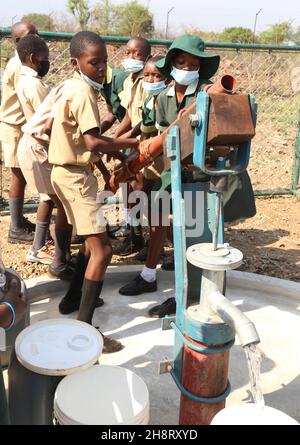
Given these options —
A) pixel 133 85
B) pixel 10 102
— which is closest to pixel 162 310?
pixel 133 85

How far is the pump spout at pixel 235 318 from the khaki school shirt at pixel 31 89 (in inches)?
97.7

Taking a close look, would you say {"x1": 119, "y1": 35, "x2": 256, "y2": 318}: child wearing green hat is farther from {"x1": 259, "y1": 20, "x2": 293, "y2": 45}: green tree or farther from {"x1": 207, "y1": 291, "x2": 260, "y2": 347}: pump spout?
{"x1": 259, "y1": 20, "x2": 293, "y2": 45}: green tree

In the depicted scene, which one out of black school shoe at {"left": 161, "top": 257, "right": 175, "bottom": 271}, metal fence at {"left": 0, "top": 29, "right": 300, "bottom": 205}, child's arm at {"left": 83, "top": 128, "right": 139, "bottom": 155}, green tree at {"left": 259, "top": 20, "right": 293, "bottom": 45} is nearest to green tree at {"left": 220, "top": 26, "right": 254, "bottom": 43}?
green tree at {"left": 259, "top": 20, "right": 293, "bottom": 45}

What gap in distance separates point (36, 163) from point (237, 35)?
858 inches

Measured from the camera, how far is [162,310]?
3.18m

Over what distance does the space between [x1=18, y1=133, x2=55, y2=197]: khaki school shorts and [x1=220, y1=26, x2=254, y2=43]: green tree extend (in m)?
20.1

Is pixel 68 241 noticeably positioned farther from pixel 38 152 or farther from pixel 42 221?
pixel 38 152

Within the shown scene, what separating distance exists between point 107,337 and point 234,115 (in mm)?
1660

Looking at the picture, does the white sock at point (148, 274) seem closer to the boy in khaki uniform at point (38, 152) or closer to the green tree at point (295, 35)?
the boy in khaki uniform at point (38, 152)

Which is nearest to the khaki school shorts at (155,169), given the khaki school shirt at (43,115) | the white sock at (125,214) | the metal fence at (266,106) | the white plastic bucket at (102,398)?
A: the khaki school shirt at (43,115)

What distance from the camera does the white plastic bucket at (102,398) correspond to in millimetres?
1618

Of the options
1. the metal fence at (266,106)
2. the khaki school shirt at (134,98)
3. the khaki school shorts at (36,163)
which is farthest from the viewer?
the metal fence at (266,106)
